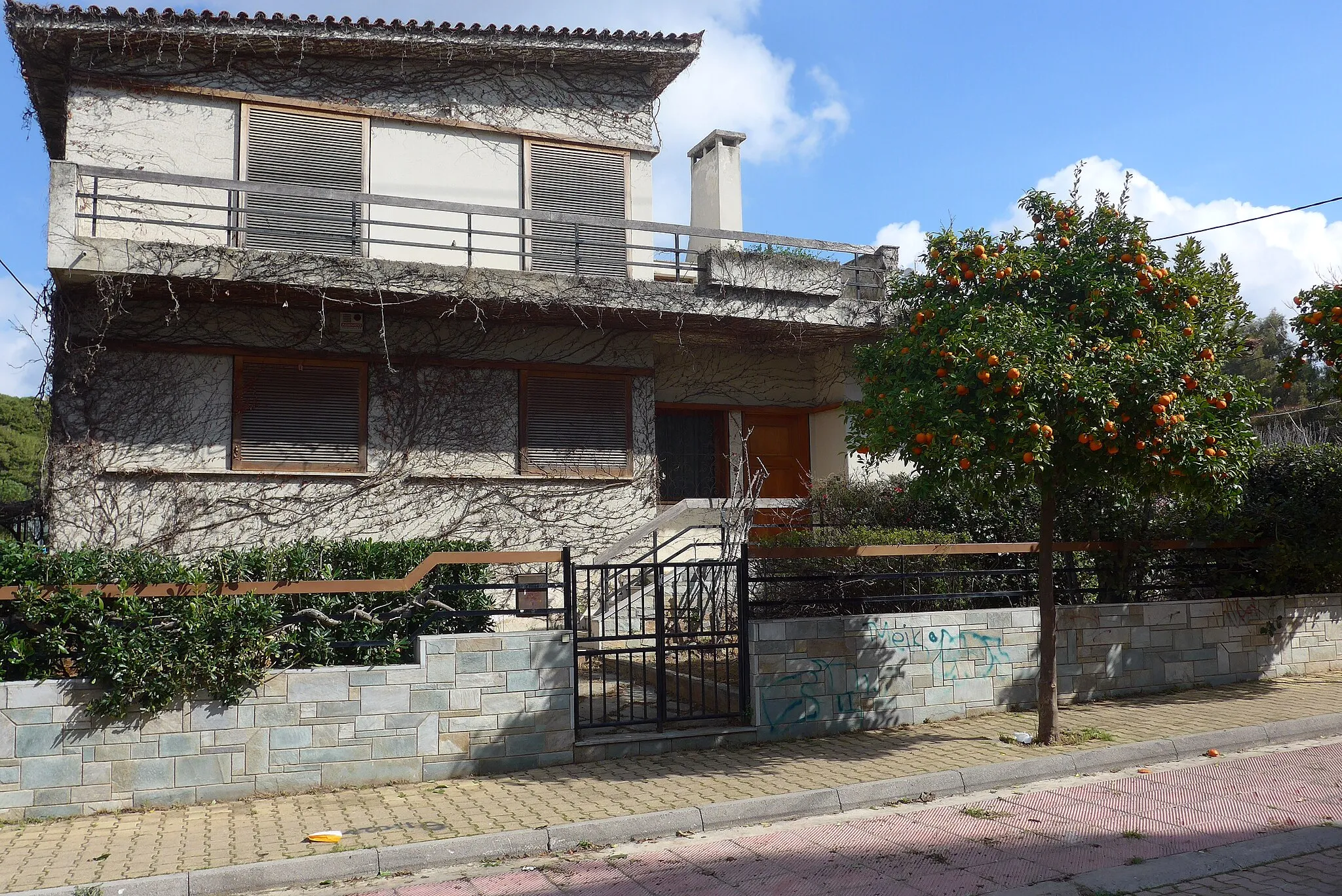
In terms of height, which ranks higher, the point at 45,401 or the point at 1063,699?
the point at 45,401

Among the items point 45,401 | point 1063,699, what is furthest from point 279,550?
point 1063,699

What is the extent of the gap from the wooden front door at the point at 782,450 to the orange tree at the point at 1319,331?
7126 mm

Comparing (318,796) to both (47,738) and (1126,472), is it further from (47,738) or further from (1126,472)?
(1126,472)

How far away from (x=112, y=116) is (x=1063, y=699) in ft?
41.3

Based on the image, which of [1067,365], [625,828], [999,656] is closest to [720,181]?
Answer: [999,656]

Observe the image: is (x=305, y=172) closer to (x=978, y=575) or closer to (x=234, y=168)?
(x=234, y=168)

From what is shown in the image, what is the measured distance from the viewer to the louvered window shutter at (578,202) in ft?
45.5

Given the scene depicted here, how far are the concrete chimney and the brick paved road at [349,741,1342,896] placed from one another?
10.3 m

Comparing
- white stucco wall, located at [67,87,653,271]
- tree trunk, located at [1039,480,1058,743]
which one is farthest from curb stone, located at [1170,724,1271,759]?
white stucco wall, located at [67,87,653,271]

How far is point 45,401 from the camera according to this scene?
11.6 metres

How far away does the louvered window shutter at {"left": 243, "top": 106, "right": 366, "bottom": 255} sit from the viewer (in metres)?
12.5

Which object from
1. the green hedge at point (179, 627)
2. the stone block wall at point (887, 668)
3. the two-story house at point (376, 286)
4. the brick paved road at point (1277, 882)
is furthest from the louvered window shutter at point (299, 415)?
the brick paved road at point (1277, 882)

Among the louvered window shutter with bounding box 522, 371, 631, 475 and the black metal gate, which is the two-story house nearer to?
the louvered window shutter with bounding box 522, 371, 631, 475

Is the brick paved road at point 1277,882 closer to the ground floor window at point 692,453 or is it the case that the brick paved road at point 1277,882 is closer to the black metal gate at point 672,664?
the black metal gate at point 672,664
